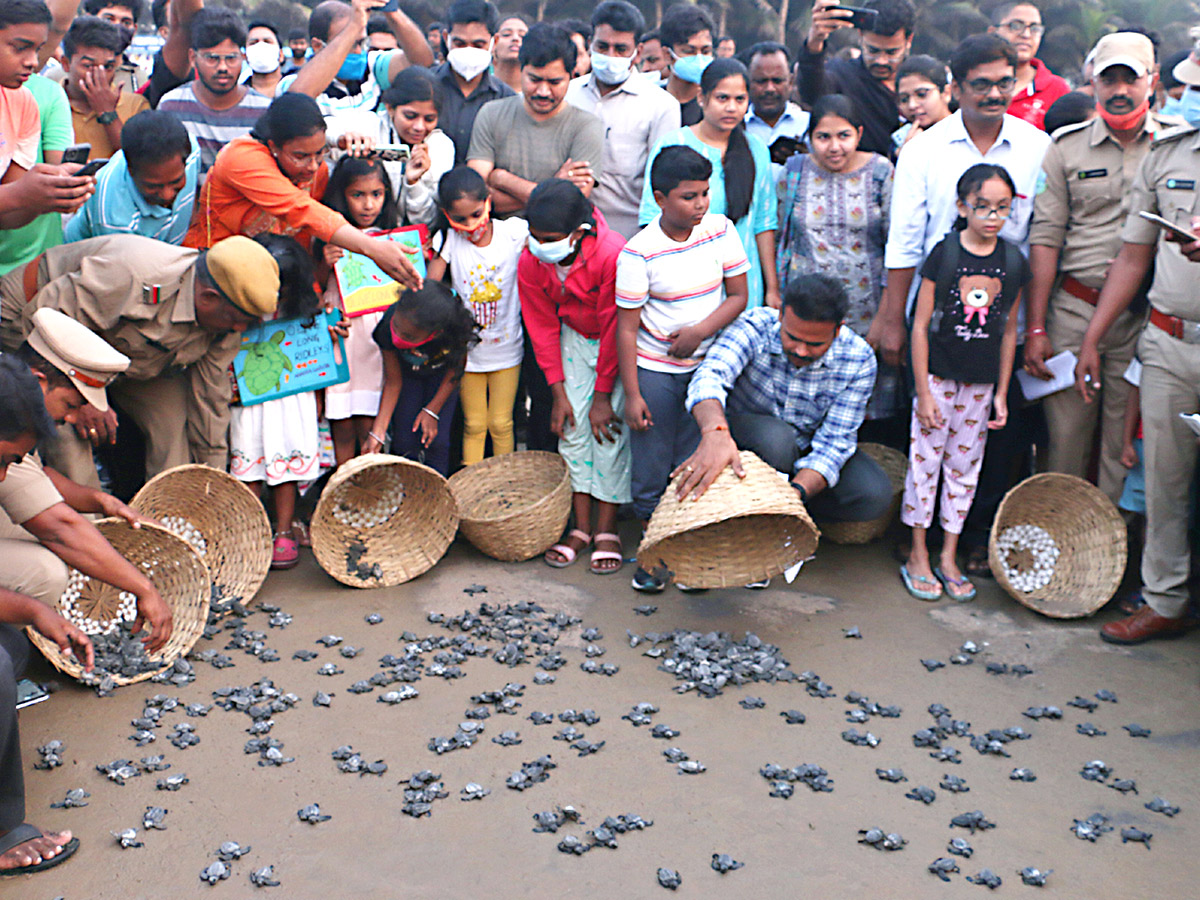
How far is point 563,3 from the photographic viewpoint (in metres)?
21.8

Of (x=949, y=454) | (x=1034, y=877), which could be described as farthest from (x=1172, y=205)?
(x=1034, y=877)

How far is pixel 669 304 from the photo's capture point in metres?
4.25

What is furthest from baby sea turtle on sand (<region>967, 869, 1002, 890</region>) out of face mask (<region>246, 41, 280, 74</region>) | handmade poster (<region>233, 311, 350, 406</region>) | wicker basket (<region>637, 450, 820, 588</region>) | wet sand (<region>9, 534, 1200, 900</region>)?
face mask (<region>246, 41, 280, 74</region>)

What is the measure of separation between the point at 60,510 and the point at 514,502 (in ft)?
Result: 6.86

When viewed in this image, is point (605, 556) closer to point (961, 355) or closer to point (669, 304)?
point (669, 304)

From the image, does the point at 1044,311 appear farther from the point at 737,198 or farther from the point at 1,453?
the point at 1,453

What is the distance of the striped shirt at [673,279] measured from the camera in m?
4.16

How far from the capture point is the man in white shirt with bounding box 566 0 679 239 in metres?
4.86

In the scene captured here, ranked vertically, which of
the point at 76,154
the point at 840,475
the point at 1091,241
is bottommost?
the point at 840,475

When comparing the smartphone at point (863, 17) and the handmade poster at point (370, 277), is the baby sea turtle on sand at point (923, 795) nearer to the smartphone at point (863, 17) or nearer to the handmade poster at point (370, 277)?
the handmade poster at point (370, 277)

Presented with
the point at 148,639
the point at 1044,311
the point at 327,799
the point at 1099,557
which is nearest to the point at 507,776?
the point at 327,799

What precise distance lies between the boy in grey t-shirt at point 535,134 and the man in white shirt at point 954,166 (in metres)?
1.38

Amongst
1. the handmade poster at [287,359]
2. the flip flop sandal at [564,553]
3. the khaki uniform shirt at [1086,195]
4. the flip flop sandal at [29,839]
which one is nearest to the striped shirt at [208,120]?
the handmade poster at [287,359]

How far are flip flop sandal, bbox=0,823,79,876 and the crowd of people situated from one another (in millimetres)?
766
